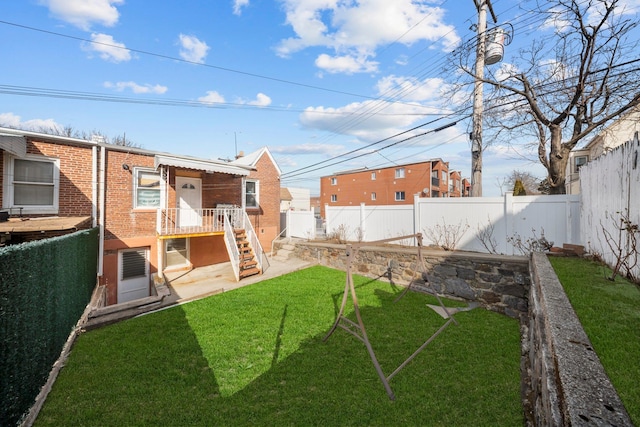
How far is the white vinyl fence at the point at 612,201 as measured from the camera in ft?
11.6

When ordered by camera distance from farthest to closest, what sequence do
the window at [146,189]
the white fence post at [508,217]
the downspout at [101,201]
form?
the window at [146,189]
the downspout at [101,201]
the white fence post at [508,217]

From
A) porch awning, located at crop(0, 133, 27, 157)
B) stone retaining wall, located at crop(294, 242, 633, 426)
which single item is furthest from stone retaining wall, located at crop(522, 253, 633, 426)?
porch awning, located at crop(0, 133, 27, 157)

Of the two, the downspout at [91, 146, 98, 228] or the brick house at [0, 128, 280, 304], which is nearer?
the brick house at [0, 128, 280, 304]

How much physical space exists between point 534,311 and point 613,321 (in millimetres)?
880

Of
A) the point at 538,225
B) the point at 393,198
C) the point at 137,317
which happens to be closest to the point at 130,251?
the point at 137,317

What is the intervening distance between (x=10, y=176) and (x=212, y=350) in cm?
722

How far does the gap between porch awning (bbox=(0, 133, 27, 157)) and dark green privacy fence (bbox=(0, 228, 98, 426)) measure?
9.77ft

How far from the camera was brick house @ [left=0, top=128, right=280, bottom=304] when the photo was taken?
6840mm

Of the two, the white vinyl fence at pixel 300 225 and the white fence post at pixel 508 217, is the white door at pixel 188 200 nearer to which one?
the white vinyl fence at pixel 300 225

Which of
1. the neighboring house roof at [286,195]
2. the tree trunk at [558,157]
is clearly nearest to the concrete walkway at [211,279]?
the tree trunk at [558,157]

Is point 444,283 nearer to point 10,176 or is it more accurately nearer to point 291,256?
point 291,256

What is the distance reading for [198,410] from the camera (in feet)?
9.82

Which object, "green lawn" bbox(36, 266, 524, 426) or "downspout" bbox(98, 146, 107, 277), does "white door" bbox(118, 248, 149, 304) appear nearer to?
"downspout" bbox(98, 146, 107, 277)

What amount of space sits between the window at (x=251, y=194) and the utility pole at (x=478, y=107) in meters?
9.32
